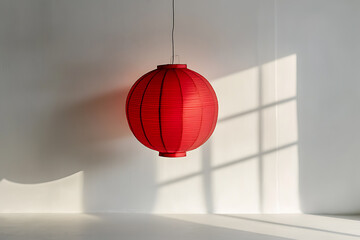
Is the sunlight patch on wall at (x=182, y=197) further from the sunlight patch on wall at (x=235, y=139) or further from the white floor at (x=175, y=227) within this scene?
the sunlight patch on wall at (x=235, y=139)

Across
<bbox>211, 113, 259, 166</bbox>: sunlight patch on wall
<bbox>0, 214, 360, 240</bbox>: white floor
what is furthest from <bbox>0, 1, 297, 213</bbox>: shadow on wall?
<bbox>0, 214, 360, 240</bbox>: white floor

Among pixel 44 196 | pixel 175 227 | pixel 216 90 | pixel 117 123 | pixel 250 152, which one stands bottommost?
pixel 175 227

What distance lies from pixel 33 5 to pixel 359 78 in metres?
2.25

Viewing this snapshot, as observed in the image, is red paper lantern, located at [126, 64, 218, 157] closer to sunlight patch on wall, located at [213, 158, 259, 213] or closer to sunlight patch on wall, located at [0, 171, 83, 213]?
sunlight patch on wall, located at [213, 158, 259, 213]

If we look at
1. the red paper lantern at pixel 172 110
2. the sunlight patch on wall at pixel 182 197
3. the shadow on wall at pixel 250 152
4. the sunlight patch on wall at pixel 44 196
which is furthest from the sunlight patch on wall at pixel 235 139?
the sunlight patch on wall at pixel 44 196

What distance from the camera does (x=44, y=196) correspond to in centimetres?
328

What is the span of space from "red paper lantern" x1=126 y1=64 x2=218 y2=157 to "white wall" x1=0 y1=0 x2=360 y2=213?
67 cm

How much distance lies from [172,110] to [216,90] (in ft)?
2.76

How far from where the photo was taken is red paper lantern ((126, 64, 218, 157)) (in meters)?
2.45

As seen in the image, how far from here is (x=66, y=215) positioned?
10.6ft

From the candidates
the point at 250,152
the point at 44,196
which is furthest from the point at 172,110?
the point at 44,196

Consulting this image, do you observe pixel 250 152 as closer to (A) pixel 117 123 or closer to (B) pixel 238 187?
(B) pixel 238 187

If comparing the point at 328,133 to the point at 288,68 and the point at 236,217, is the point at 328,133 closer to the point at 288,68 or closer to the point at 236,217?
the point at 288,68

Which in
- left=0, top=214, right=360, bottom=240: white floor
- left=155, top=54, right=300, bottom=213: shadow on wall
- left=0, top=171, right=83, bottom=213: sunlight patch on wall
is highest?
left=155, top=54, right=300, bottom=213: shadow on wall
